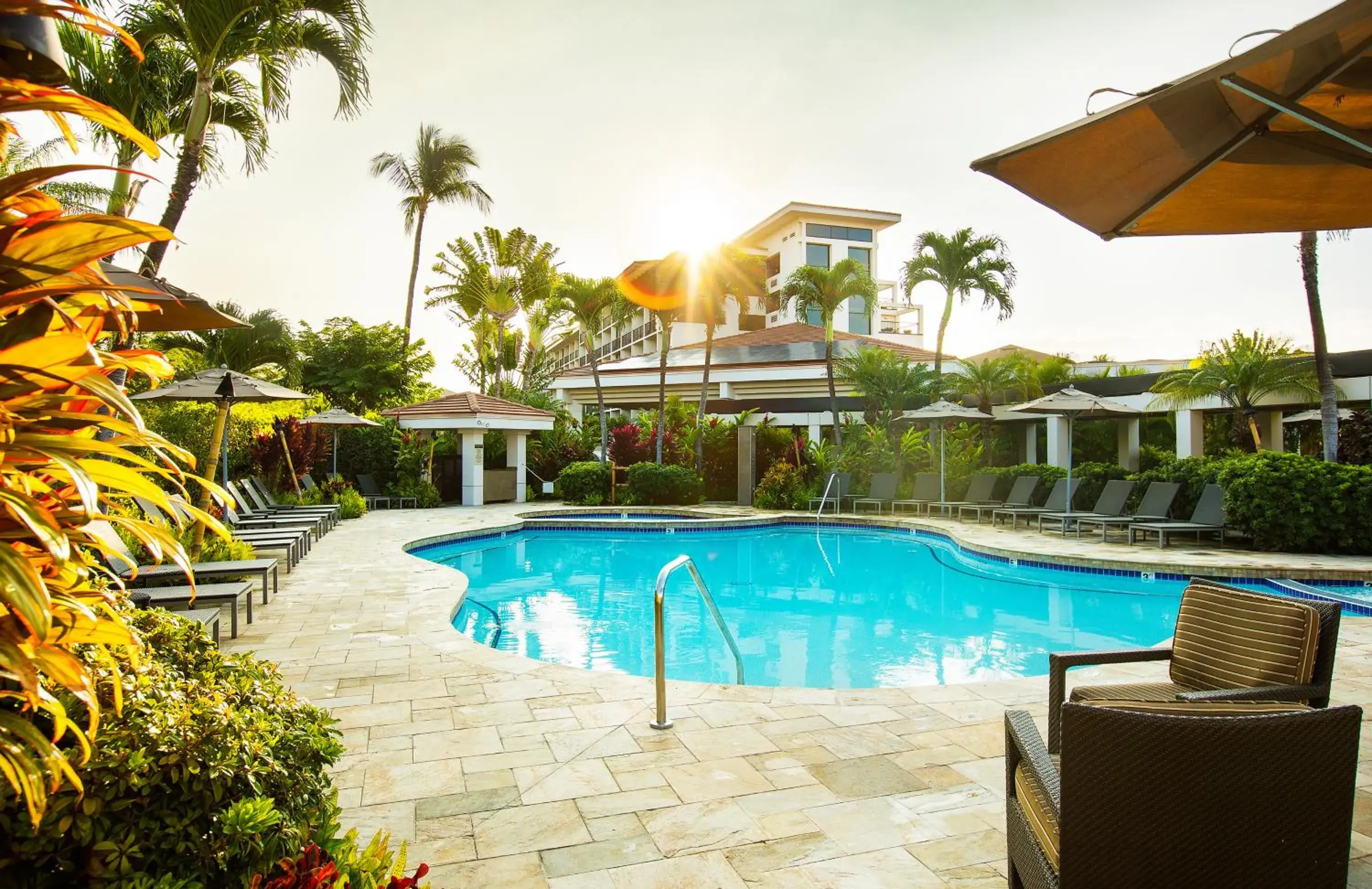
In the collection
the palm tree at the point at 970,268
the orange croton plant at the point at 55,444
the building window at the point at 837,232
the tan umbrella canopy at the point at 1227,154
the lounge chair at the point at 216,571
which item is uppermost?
the building window at the point at 837,232

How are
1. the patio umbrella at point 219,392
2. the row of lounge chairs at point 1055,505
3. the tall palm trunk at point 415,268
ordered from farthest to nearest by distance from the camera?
1. the tall palm trunk at point 415,268
2. the row of lounge chairs at point 1055,505
3. the patio umbrella at point 219,392

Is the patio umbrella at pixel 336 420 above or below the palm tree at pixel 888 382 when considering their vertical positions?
below

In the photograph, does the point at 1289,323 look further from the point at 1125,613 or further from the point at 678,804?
the point at 678,804

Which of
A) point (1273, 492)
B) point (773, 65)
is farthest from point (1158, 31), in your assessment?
point (1273, 492)

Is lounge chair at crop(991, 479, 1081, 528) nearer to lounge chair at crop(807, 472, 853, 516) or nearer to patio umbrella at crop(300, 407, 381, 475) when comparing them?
lounge chair at crop(807, 472, 853, 516)

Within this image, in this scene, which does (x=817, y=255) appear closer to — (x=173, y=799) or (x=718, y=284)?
(x=718, y=284)

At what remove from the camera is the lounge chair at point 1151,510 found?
1166 centimetres

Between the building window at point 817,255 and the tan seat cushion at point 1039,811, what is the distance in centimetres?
3039

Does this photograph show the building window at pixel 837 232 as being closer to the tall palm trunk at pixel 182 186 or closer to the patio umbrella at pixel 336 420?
the patio umbrella at pixel 336 420

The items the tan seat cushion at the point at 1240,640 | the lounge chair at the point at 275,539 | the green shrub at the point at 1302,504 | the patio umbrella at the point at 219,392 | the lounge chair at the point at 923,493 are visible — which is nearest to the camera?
the tan seat cushion at the point at 1240,640

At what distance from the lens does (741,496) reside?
19344mm

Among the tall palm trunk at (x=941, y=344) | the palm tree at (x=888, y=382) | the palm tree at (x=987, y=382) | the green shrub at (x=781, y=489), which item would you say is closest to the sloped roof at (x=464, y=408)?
the green shrub at (x=781, y=489)

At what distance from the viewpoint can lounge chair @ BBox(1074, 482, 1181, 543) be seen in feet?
38.3

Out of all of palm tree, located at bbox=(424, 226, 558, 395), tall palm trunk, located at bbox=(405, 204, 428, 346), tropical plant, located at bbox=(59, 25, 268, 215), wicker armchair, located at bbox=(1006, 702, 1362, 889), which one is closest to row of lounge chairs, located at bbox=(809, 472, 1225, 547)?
wicker armchair, located at bbox=(1006, 702, 1362, 889)
